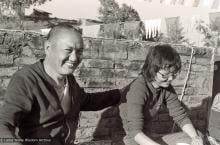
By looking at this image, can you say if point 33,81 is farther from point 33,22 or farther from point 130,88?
point 33,22

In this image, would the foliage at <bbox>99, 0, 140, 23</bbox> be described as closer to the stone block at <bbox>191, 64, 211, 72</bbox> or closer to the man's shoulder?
the stone block at <bbox>191, 64, 211, 72</bbox>

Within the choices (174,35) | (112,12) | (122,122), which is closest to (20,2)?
(174,35)

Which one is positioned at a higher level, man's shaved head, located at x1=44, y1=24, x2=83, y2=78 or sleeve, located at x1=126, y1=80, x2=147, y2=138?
man's shaved head, located at x1=44, y1=24, x2=83, y2=78

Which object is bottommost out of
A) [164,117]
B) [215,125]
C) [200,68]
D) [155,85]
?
[164,117]

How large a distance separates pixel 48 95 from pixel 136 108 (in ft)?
2.65

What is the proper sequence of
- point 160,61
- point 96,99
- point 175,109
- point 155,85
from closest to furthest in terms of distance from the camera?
point 96,99 → point 160,61 → point 155,85 → point 175,109

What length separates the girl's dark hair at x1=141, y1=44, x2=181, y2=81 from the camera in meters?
2.75

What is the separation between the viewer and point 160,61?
2766 mm

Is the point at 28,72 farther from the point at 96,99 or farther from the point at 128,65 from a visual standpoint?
the point at 128,65

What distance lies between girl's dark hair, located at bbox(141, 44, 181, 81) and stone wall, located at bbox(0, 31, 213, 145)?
0.96 meters

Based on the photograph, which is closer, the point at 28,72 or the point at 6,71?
the point at 28,72

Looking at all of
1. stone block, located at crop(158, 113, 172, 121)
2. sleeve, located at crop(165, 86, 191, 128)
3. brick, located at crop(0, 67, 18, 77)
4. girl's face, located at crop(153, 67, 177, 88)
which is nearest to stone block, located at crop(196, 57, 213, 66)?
stone block, located at crop(158, 113, 172, 121)

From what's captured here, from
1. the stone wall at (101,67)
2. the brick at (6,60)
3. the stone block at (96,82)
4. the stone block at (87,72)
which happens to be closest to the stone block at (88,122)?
the stone wall at (101,67)

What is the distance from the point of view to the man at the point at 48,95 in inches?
76.4
